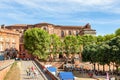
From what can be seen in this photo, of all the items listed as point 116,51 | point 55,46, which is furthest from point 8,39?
point 116,51

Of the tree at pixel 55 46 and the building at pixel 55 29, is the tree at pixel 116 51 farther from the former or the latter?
the building at pixel 55 29

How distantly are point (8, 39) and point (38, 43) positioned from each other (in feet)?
38.9

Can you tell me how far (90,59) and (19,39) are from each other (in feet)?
163

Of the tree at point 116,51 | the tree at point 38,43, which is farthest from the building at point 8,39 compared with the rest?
the tree at point 116,51

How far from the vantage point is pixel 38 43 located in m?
99.5

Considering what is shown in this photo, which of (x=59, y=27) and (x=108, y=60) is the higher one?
(x=59, y=27)

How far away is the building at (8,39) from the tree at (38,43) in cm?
681

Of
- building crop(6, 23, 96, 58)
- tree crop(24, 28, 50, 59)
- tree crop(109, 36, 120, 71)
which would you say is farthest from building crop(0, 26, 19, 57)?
tree crop(109, 36, 120, 71)

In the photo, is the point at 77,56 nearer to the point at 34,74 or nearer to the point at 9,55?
the point at 9,55

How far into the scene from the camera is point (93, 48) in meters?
75.4

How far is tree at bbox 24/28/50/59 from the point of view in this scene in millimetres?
98250

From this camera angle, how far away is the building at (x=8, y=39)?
96.9 m

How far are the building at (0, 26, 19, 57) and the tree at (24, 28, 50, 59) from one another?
22.3 ft

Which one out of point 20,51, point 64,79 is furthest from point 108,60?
point 20,51
